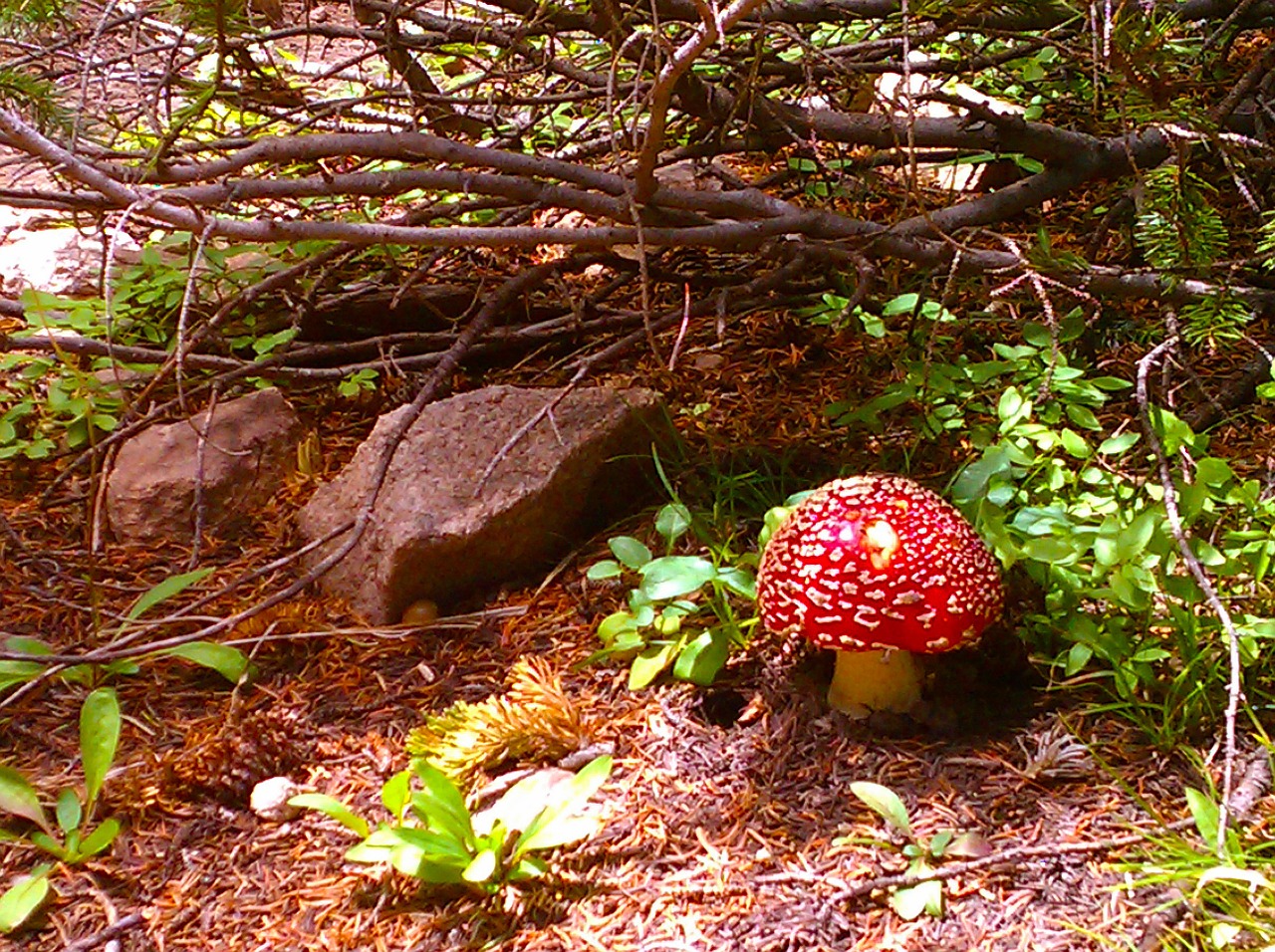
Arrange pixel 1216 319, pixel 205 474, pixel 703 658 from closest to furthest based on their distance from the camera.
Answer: pixel 1216 319 → pixel 703 658 → pixel 205 474

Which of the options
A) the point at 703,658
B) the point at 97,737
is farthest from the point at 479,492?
the point at 97,737

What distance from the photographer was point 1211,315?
1.97 meters

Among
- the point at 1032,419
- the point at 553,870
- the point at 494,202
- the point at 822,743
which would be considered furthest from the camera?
the point at 494,202

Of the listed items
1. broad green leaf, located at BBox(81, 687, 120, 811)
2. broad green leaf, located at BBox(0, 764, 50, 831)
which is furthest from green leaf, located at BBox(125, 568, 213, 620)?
broad green leaf, located at BBox(0, 764, 50, 831)

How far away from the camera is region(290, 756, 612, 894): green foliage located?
1979mm

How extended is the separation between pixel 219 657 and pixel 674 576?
1.11m

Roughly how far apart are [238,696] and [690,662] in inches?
42.5

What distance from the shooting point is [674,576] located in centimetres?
236

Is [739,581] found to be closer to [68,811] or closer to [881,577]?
[881,577]

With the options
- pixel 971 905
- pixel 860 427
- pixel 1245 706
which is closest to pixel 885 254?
pixel 860 427

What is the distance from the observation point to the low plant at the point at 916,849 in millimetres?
1898

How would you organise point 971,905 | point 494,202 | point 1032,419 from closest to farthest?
1. point 971,905
2. point 1032,419
3. point 494,202

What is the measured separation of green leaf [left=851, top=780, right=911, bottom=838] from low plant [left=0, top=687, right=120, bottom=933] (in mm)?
1492

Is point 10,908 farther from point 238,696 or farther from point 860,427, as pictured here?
point 860,427
